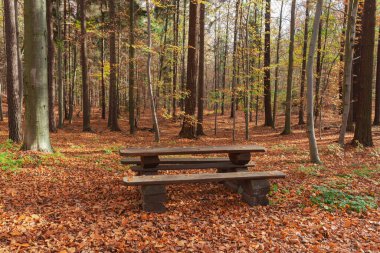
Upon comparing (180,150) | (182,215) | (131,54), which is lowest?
(182,215)

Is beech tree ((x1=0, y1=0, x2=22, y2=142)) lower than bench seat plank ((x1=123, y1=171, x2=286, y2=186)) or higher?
higher

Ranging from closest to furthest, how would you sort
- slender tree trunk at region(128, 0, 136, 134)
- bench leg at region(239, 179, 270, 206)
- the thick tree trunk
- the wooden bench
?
the wooden bench < bench leg at region(239, 179, 270, 206) < the thick tree trunk < slender tree trunk at region(128, 0, 136, 134)

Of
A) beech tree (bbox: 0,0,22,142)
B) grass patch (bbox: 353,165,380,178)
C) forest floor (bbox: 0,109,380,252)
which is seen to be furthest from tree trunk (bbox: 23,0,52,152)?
grass patch (bbox: 353,165,380,178)

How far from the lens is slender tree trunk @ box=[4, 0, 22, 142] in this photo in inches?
394

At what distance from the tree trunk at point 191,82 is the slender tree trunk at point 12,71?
7379mm

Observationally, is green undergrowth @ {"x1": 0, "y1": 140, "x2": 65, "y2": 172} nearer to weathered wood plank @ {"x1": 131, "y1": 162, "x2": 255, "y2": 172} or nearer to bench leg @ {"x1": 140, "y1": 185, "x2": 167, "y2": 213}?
weathered wood plank @ {"x1": 131, "y1": 162, "x2": 255, "y2": 172}

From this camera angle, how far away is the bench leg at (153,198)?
481 cm

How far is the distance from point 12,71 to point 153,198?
855cm

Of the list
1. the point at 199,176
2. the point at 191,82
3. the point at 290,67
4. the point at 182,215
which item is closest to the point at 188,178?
the point at 199,176

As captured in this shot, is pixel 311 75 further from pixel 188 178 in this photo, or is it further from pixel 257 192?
pixel 188 178

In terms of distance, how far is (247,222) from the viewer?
4.65 m

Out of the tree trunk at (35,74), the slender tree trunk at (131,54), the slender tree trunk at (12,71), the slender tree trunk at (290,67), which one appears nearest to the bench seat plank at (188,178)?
the tree trunk at (35,74)

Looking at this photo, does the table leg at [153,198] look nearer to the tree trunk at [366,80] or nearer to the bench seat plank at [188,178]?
the bench seat plank at [188,178]

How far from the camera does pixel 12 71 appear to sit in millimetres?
10188
